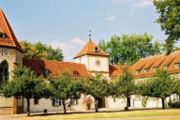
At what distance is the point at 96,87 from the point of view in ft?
107

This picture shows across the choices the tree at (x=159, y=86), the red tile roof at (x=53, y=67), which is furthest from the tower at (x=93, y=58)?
the tree at (x=159, y=86)

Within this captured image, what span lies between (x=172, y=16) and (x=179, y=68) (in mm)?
14606

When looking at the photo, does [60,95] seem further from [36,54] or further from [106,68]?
[36,54]

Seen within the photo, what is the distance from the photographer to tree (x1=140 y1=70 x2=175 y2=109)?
116 feet

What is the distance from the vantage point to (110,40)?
70500 millimetres

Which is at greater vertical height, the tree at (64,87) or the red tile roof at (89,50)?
the red tile roof at (89,50)

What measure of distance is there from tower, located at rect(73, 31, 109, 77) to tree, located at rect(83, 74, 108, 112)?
1607 cm

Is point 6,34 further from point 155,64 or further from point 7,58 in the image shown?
point 155,64

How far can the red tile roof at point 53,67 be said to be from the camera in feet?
137

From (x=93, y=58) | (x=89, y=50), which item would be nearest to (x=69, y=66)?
(x=93, y=58)

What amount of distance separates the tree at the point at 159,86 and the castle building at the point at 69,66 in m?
3.11

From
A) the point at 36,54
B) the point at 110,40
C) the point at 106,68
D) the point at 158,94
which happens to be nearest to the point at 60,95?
the point at 158,94

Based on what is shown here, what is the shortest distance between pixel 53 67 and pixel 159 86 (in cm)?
1948

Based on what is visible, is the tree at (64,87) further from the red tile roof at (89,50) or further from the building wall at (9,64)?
the red tile roof at (89,50)
